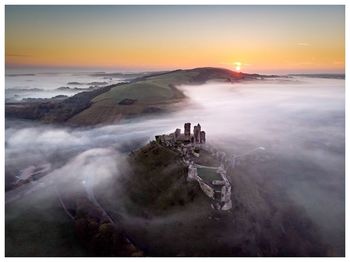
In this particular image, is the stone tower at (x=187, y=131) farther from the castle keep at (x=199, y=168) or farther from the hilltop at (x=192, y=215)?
the hilltop at (x=192, y=215)

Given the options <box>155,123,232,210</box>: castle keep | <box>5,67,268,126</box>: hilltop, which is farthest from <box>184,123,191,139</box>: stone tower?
<box>5,67,268,126</box>: hilltop

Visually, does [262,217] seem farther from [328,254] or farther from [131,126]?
[131,126]

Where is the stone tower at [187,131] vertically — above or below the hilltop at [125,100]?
below

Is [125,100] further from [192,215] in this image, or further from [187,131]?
[192,215]

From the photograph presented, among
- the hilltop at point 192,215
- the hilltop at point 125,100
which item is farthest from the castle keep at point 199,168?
the hilltop at point 125,100

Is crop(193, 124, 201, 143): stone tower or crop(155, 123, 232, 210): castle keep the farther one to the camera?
crop(193, 124, 201, 143): stone tower

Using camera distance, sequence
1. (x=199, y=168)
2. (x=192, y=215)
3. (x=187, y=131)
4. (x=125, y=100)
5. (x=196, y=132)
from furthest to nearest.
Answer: (x=125, y=100)
(x=196, y=132)
(x=187, y=131)
(x=199, y=168)
(x=192, y=215)

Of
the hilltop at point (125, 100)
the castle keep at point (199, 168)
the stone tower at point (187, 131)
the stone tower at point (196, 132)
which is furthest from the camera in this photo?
the hilltop at point (125, 100)

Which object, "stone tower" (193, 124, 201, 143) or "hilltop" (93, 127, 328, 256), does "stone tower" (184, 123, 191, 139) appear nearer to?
"stone tower" (193, 124, 201, 143)

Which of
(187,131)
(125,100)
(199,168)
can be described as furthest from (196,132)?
(125,100)
